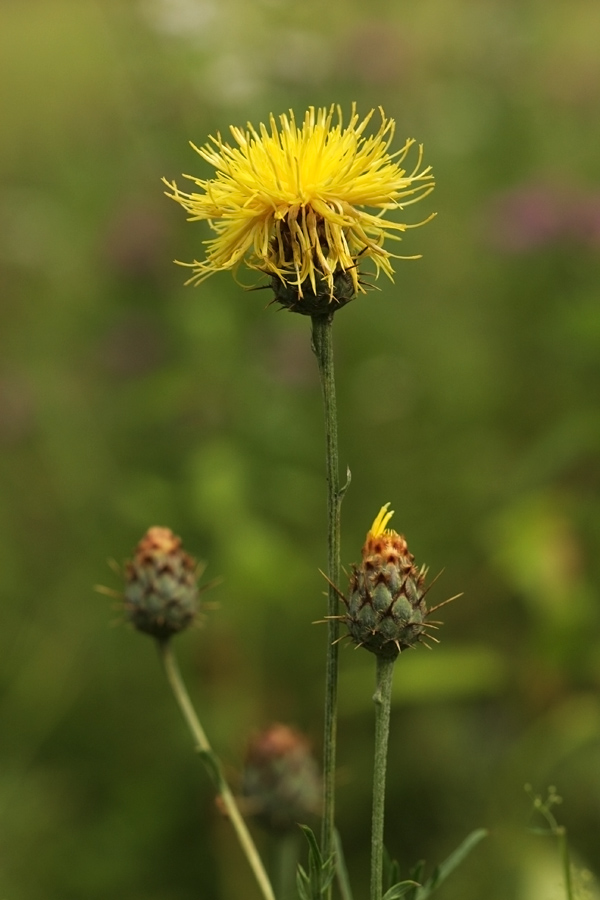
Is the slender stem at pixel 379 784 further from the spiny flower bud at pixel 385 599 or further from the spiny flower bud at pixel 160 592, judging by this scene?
the spiny flower bud at pixel 160 592

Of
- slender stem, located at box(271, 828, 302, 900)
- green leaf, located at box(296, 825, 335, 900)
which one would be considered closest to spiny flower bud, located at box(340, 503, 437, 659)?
green leaf, located at box(296, 825, 335, 900)

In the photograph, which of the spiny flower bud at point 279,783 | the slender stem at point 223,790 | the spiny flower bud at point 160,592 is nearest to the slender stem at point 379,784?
the slender stem at point 223,790

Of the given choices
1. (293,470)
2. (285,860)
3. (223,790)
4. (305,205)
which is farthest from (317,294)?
(293,470)

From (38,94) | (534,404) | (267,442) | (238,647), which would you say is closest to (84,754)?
(238,647)

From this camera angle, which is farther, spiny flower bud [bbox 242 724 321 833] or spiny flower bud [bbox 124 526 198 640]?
spiny flower bud [bbox 242 724 321 833]

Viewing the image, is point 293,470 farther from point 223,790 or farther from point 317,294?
point 317,294

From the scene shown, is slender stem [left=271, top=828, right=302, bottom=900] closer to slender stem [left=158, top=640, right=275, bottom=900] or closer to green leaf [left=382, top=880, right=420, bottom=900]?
slender stem [left=158, top=640, right=275, bottom=900]

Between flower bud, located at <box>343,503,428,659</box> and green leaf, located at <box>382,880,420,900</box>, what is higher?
flower bud, located at <box>343,503,428,659</box>

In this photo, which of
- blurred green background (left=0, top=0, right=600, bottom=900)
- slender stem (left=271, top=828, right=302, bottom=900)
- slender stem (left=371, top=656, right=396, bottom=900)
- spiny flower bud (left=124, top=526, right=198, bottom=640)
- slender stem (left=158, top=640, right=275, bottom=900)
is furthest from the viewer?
blurred green background (left=0, top=0, right=600, bottom=900)
